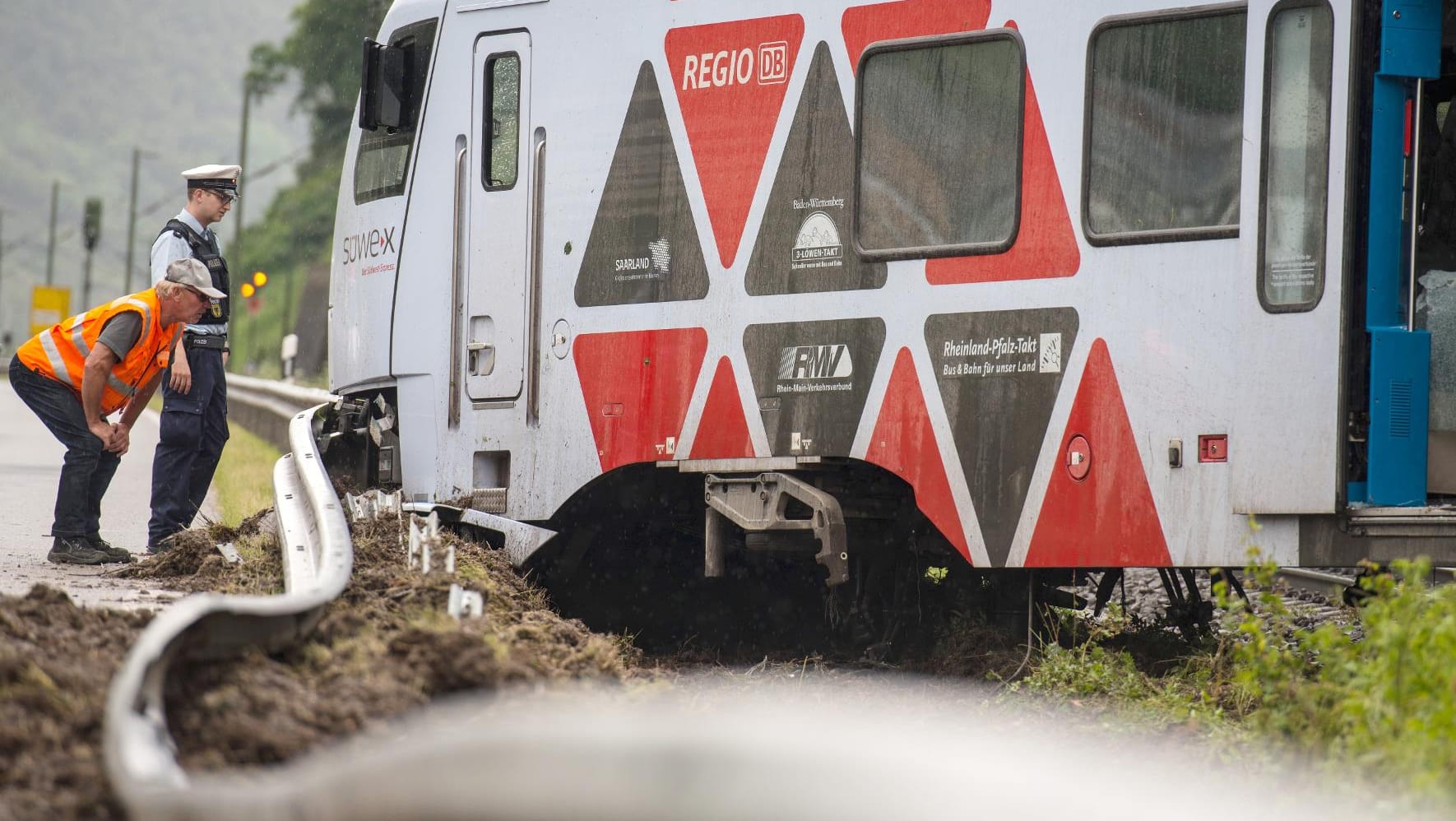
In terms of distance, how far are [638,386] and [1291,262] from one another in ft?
9.74

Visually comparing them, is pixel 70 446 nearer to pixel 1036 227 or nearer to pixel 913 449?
pixel 913 449

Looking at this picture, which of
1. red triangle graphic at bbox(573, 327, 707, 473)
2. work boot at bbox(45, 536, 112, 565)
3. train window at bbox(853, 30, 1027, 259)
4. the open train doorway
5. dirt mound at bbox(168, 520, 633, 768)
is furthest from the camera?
work boot at bbox(45, 536, 112, 565)

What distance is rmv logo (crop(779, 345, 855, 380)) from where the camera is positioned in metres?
7.25

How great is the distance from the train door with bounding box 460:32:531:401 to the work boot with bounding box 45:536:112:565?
2051 millimetres

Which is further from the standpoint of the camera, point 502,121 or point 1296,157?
point 502,121

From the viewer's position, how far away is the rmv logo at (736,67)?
7.50m

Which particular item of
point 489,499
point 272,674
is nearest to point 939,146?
point 489,499

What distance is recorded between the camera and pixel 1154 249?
655 cm

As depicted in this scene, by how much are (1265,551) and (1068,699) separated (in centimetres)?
94

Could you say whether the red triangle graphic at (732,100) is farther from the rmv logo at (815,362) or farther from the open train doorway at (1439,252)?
the open train doorway at (1439,252)

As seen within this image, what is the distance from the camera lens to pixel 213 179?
30.2ft

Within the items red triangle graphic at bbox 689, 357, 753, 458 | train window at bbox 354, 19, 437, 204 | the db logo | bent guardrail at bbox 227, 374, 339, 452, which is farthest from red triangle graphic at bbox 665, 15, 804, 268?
bent guardrail at bbox 227, 374, 339, 452

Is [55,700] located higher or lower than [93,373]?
lower

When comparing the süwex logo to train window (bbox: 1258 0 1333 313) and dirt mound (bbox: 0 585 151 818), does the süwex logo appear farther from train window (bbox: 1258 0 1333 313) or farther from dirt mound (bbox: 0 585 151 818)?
train window (bbox: 1258 0 1333 313)
